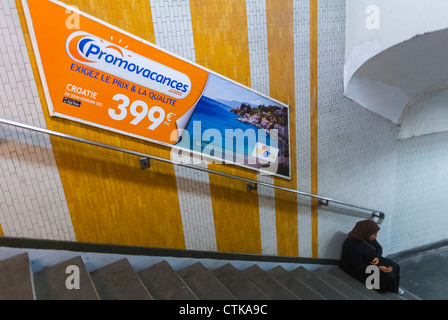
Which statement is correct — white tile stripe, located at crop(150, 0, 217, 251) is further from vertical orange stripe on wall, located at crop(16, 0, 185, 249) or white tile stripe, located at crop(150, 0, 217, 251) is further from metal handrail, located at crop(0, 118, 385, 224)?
metal handrail, located at crop(0, 118, 385, 224)

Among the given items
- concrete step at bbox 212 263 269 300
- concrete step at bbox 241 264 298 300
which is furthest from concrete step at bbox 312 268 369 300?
concrete step at bbox 212 263 269 300

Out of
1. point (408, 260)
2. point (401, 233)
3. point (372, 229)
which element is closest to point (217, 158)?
point (372, 229)

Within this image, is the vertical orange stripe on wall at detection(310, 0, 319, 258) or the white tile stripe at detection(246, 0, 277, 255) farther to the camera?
the vertical orange stripe on wall at detection(310, 0, 319, 258)

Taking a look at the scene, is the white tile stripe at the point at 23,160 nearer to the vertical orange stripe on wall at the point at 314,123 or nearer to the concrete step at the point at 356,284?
the vertical orange stripe on wall at the point at 314,123

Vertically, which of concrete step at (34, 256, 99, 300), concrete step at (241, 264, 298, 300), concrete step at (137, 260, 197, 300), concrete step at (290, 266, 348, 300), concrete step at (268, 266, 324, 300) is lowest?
concrete step at (290, 266, 348, 300)

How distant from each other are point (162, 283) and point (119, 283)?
0.38 metres

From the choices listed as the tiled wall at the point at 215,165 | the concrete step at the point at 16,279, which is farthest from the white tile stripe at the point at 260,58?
the concrete step at the point at 16,279

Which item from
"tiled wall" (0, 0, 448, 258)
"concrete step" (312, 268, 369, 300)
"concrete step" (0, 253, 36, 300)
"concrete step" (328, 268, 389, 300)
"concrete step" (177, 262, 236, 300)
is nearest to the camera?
"concrete step" (0, 253, 36, 300)

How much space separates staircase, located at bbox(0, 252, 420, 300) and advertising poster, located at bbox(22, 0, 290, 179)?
3.73 ft

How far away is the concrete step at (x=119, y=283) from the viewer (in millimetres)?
2494

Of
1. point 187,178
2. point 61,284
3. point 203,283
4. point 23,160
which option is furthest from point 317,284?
point 23,160

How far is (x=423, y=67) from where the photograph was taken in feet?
12.3

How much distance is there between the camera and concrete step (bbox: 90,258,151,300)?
2494 mm

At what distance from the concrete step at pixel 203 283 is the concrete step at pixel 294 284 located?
0.86 metres
